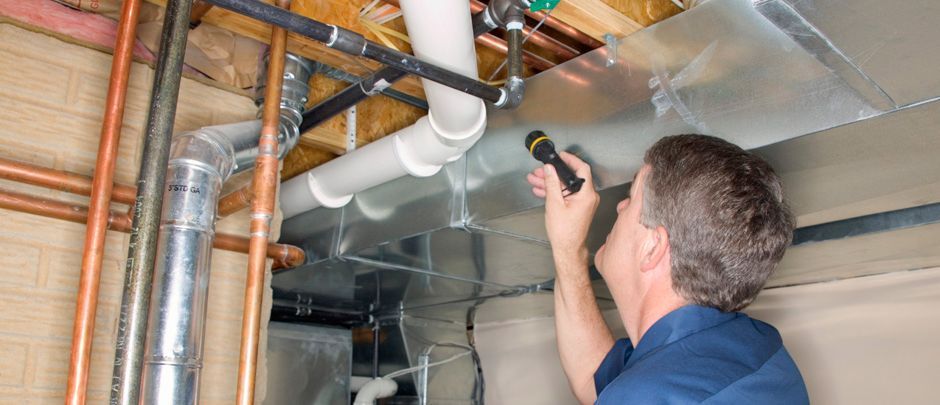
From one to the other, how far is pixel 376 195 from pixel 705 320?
1.03m

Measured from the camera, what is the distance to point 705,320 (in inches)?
45.4

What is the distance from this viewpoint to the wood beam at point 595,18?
1434 mm

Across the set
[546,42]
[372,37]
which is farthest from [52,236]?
[546,42]

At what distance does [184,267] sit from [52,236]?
0.34 metres

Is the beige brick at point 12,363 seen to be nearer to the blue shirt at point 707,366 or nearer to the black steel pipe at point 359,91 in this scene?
the black steel pipe at point 359,91

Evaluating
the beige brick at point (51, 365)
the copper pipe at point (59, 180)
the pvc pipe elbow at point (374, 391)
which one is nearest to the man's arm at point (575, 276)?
the copper pipe at point (59, 180)

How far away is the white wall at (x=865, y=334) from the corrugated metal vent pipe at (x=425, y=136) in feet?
4.01

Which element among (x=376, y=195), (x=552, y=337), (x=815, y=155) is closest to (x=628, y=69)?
(x=815, y=155)

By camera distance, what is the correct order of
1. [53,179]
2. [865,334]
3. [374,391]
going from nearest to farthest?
[53,179]
[865,334]
[374,391]

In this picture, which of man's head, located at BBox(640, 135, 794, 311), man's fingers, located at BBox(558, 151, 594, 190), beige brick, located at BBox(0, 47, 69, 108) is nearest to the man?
man's head, located at BBox(640, 135, 794, 311)

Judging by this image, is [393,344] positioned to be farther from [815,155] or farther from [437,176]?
→ [815,155]

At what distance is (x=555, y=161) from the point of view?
1425 millimetres

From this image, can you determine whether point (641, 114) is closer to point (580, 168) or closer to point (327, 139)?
point (580, 168)

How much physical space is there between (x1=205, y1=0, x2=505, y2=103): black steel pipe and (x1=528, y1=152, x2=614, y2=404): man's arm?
219 mm
